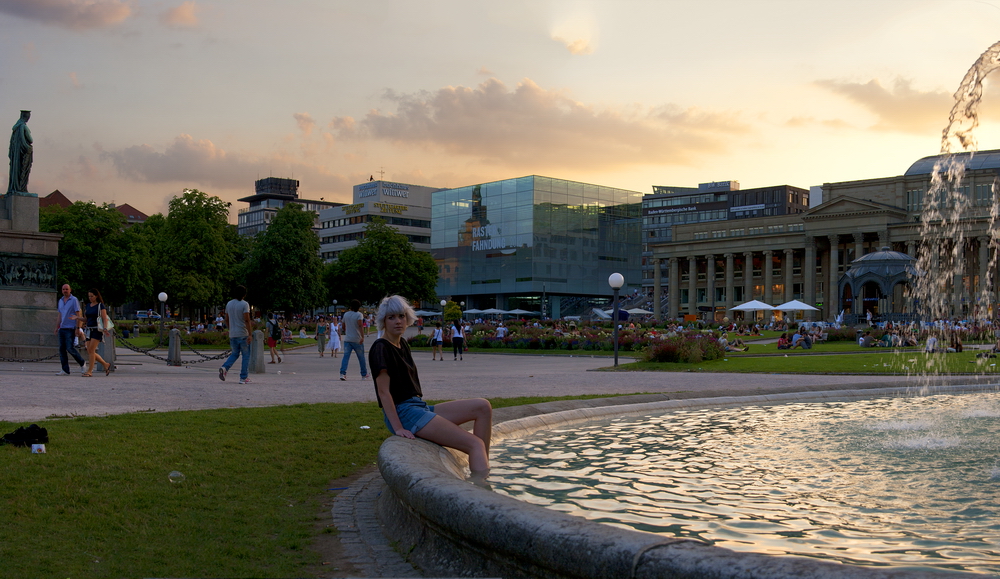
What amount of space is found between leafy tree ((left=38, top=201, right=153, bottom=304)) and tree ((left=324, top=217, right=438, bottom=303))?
77.5 feet

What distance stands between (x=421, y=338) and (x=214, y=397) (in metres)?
34.3

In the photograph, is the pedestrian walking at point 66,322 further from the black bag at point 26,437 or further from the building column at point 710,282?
the building column at point 710,282

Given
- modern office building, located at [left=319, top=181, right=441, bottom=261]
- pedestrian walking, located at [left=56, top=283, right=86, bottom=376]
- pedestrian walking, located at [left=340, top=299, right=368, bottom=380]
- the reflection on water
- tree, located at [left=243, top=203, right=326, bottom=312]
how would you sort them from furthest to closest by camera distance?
modern office building, located at [left=319, top=181, right=441, bottom=261]
tree, located at [left=243, top=203, right=326, bottom=312]
pedestrian walking, located at [left=340, top=299, right=368, bottom=380]
pedestrian walking, located at [left=56, top=283, right=86, bottom=376]
the reflection on water

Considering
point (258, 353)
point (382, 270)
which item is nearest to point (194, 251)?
point (382, 270)

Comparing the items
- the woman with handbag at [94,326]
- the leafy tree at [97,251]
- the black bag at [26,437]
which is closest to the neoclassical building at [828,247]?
the leafy tree at [97,251]

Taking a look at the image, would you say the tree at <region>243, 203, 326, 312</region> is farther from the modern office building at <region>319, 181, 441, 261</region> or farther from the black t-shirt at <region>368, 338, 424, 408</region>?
the black t-shirt at <region>368, 338, 424, 408</region>

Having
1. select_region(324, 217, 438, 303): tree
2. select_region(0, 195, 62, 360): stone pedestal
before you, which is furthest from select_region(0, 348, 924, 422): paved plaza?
select_region(324, 217, 438, 303): tree

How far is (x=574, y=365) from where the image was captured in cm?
2944

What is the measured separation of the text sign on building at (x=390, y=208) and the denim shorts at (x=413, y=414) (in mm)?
135922

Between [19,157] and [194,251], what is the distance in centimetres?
5048

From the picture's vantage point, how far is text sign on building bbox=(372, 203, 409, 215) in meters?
141

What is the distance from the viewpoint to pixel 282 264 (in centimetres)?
7706

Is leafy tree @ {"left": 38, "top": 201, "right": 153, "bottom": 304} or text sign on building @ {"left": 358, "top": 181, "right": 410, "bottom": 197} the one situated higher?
text sign on building @ {"left": 358, "top": 181, "right": 410, "bottom": 197}

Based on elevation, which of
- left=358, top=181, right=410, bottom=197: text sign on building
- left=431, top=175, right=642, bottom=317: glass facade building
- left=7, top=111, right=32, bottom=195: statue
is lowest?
left=7, top=111, right=32, bottom=195: statue
